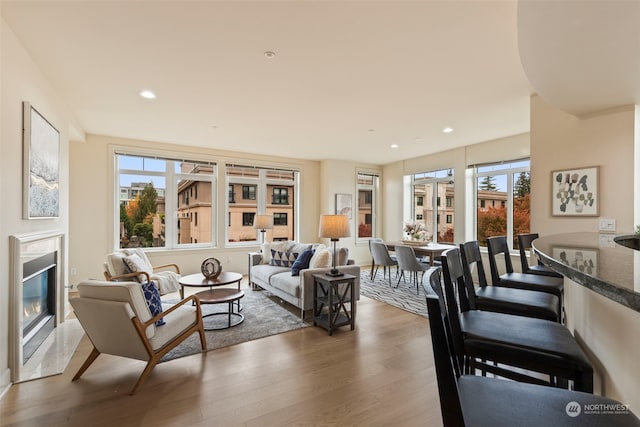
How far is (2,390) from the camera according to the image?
6.97 feet

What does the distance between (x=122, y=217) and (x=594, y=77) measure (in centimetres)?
654

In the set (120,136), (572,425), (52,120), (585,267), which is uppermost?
(120,136)

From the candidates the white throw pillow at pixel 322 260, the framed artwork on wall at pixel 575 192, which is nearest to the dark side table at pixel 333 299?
the white throw pillow at pixel 322 260

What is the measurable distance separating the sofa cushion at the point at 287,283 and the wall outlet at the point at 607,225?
10.7 feet

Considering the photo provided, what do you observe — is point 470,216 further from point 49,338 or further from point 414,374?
point 49,338

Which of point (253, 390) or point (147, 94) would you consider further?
point (147, 94)

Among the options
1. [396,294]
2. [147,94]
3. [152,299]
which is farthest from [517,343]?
[147,94]

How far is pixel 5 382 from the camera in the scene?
2.18 metres

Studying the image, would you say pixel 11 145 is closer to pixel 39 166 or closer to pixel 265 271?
pixel 39 166

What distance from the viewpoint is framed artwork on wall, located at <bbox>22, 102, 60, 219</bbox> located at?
8.18 ft

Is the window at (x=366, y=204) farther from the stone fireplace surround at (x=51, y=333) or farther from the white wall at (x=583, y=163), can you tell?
the stone fireplace surround at (x=51, y=333)

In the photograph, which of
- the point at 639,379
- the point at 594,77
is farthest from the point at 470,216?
the point at 639,379

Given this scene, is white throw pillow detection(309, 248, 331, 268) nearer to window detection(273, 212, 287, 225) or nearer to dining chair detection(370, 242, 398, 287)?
dining chair detection(370, 242, 398, 287)

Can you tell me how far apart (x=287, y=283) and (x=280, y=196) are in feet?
11.1
